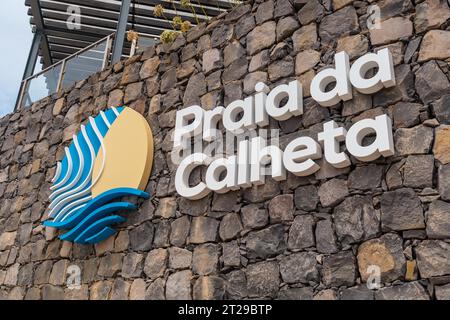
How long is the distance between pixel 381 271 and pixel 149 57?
128 inches

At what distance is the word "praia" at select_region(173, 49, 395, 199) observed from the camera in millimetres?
3229

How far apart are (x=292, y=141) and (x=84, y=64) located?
357cm

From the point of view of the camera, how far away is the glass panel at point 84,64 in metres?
6.01

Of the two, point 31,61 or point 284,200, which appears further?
point 31,61

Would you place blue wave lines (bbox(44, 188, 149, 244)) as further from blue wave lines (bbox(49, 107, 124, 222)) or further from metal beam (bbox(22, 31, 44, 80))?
metal beam (bbox(22, 31, 44, 80))

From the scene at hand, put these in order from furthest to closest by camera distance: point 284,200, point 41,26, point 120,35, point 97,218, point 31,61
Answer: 1. point 41,26
2. point 31,61
3. point 120,35
4. point 97,218
5. point 284,200

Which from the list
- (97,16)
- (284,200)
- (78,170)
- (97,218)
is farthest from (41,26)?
(284,200)

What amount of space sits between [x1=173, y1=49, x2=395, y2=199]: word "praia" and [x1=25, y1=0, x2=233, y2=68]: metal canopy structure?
12.5 feet

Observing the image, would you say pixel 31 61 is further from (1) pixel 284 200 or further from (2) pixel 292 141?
(1) pixel 284 200

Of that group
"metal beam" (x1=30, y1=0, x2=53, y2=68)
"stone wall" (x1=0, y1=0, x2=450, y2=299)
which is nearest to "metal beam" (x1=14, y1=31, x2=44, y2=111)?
"metal beam" (x1=30, y1=0, x2=53, y2=68)

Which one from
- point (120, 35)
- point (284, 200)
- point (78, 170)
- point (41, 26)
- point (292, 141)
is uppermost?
point (41, 26)

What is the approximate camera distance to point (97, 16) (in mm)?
7863
